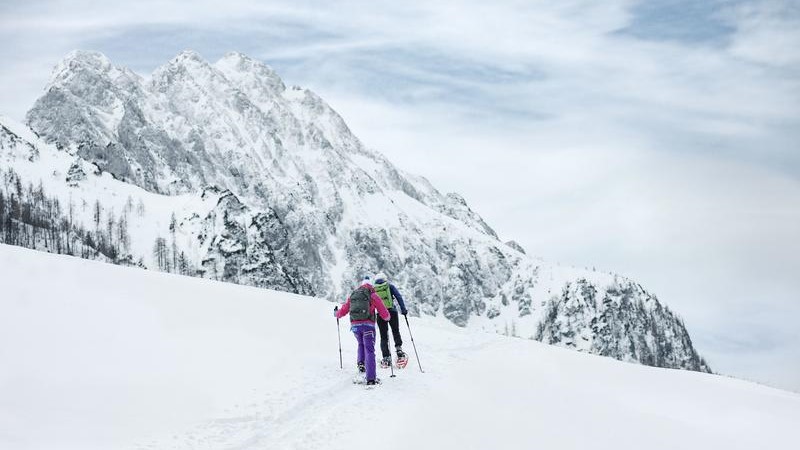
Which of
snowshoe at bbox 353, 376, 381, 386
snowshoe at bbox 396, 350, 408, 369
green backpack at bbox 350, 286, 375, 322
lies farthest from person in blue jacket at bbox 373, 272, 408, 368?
snowshoe at bbox 353, 376, 381, 386

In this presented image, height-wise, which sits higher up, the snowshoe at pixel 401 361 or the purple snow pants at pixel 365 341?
the purple snow pants at pixel 365 341

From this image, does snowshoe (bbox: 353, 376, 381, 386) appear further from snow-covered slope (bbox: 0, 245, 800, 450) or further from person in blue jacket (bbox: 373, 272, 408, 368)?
person in blue jacket (bbox: 373, 272, 408, 368)

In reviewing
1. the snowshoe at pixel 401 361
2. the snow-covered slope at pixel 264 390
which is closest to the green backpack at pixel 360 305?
the snowshoe at pixel 401 361

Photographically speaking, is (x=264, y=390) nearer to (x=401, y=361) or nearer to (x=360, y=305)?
(x=360, y=305)

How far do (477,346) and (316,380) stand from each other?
33.4 feet

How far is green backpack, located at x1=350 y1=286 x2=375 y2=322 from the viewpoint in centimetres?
2130

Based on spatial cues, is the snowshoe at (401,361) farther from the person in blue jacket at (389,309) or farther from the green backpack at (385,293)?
the green backpack at (385,293)

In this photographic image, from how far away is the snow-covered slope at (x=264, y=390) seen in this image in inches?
550

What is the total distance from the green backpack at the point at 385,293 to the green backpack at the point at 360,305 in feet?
5.62

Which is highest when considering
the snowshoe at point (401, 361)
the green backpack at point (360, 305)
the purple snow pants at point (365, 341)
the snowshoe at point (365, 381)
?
the green backpack at point (360, 305)

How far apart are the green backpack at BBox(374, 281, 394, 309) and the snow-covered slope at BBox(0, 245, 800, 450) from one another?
240 centimetres

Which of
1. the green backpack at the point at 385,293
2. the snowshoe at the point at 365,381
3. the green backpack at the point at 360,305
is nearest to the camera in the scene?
the snowshoe at the point at 365,381

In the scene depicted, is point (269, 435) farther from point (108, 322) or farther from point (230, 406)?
point (108, 322)

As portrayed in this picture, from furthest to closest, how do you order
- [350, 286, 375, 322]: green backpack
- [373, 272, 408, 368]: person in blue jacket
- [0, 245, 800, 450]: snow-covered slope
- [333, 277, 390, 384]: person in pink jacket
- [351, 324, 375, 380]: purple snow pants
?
[373, 272, 408, 368]: person in blue jacket, [350, 286, 375, 322]: green backpack, [333, 277, 390, 384]: person in pink jacket, [351, 324, 375, 380]: purple snow pants, [0, 245, 800, 450]: snow-covered slope
